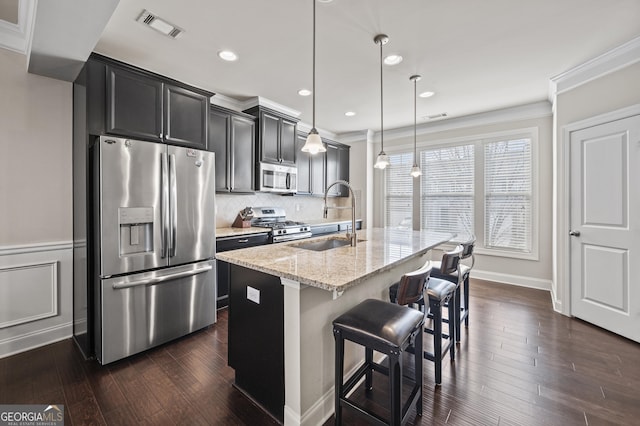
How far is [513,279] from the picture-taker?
441 centimetres

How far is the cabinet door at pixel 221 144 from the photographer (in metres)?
3.46

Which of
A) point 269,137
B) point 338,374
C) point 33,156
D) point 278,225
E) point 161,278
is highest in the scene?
point 269,137

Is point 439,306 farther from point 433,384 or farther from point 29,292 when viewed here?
point 29,292

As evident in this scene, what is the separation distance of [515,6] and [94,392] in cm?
412

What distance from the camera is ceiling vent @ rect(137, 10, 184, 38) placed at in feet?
7.00

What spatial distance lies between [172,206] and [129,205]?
1.13ft

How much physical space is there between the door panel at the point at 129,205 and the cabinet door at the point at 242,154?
1.28 meters

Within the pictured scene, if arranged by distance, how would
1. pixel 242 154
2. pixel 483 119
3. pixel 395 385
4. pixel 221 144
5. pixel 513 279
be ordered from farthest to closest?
pixel 483 119, pixel 513 279, pixel 242 154, pixel 221 144, pixel 395 385

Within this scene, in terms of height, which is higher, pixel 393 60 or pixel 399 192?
pixel 393 60

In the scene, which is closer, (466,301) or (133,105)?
(133,105)

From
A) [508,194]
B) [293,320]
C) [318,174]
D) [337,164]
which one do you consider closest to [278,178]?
[318,174]

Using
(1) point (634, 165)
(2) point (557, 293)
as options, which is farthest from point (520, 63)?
(2) point (557, 293)

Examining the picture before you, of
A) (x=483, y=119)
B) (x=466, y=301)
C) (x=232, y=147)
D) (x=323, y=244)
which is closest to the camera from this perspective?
(x=323, y=244)

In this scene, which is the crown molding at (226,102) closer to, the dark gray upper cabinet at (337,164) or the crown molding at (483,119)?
the dark gray upper cabinet at (337,164)
